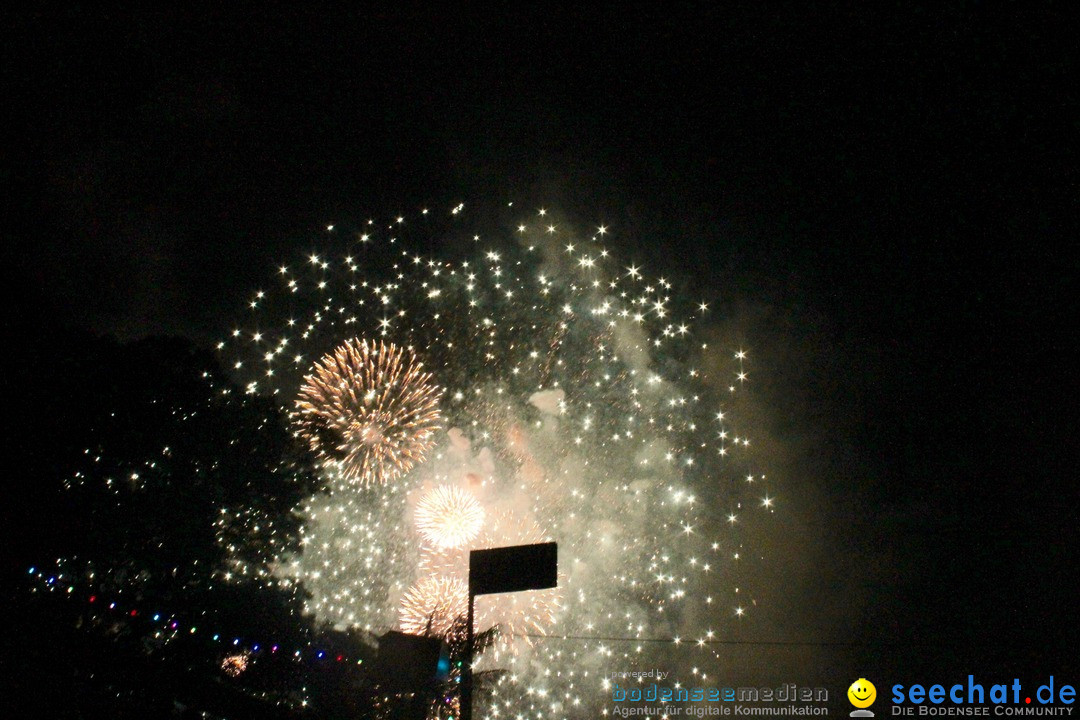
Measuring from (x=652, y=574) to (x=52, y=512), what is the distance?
578 inches

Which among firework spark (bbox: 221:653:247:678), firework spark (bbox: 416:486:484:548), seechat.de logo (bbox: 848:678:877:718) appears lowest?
seechat.de logo (bbox: 848:678:877:718)

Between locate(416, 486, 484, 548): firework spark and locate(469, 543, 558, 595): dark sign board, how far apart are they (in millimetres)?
10168

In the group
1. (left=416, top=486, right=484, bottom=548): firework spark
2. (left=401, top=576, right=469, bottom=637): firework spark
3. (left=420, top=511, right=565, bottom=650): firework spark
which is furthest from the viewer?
(left=420, top=511, right=565, bottom=650): firework spark

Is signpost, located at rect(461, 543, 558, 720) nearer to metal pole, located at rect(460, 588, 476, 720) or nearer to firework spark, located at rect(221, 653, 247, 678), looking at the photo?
metal pole, located at rect(460, 588, 476, 720)

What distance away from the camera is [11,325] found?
902 cm

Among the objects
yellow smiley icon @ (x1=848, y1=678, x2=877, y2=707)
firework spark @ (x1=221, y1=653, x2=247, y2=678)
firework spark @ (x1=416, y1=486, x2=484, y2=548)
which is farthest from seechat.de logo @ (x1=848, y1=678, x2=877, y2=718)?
firework spark @ (x1=221, y1=653, x2=247, y2=678)

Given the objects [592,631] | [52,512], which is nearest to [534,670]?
[592,631]

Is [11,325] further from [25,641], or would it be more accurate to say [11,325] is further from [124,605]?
[25,641]

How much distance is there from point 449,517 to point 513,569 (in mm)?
10489

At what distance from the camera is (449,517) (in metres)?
14.7

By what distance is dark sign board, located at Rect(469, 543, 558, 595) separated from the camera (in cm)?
463

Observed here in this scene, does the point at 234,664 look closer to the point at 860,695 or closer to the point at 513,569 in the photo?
the point at 513,569

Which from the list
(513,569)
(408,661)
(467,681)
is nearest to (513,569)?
(513,569)

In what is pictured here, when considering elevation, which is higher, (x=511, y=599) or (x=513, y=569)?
(x=513, y=569)
